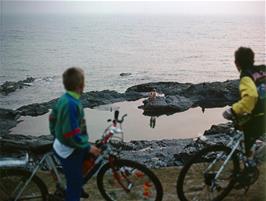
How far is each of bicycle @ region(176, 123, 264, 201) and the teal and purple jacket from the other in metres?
1.96

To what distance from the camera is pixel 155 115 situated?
4484 centimetres

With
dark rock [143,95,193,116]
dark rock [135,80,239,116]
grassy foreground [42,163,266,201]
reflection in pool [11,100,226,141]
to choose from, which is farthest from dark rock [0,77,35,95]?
grassy foreground [42,163,266,201]

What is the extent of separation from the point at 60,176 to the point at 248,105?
10.6 ft

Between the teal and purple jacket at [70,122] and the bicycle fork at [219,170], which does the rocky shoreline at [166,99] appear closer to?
the bicycle fork at [219,170]

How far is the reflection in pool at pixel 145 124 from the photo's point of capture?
120 ft

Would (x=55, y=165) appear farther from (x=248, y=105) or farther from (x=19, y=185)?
(x=248, y=105)

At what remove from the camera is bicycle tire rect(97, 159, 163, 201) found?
617cm

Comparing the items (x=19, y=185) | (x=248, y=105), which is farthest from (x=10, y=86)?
(x=248, y=105)

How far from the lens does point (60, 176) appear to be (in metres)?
6.31

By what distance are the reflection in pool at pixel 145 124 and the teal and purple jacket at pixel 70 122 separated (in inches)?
1127

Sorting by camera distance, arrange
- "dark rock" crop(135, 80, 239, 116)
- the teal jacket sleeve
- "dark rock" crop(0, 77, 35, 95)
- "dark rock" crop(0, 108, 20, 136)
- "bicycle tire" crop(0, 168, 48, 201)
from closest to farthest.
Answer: the teal jacket sleeve → "bicycle tire" crop(0, 168, 48, 201) → "dark rock" crop(0, 108, 20, 136) → "dark rock" crop(135, 80, 239, 116) → "dark rock" crop(0, 77, 35, 95)

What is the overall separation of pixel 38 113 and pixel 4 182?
128 feet

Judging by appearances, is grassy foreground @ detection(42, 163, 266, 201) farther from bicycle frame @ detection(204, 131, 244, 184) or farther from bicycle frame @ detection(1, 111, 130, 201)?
bicycle frame @ detection(1, 111, 130, 201)

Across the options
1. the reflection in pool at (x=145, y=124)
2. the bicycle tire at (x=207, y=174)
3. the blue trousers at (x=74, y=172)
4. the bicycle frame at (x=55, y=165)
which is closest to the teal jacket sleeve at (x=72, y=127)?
the blue trousers at (x=74, y=172)
